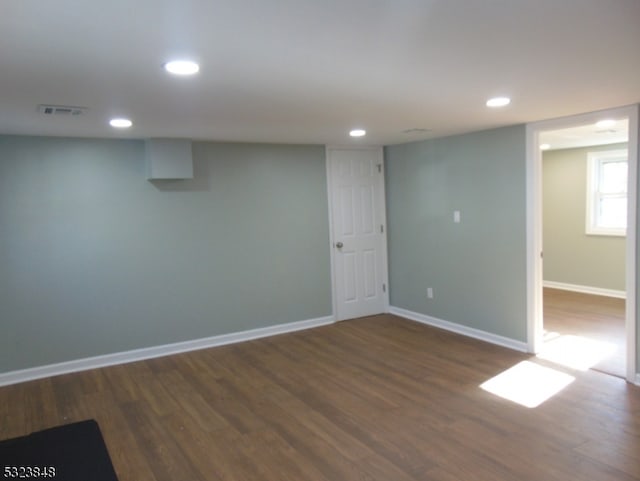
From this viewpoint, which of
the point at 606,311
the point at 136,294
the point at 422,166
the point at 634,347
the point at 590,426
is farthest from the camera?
the point at 606,311

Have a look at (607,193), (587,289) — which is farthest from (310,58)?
(587,289)

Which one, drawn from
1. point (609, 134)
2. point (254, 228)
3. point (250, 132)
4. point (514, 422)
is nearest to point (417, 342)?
point (514, 422)

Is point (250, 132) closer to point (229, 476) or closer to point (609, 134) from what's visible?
point (229, 476)

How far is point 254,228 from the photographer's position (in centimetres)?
504

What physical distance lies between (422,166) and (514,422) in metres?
3.08

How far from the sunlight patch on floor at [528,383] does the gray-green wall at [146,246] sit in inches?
91.2

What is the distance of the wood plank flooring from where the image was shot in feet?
8.56

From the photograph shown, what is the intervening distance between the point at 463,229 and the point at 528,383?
1.75 meters

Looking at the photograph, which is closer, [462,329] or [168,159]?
[168,159]

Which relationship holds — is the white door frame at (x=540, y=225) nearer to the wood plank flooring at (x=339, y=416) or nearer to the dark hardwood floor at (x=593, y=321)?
the wood plank flooring at (x=339, y=416)

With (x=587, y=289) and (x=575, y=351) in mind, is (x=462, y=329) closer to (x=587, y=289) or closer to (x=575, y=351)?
(x=575, y=351)

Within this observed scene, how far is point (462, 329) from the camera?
4.98 meters

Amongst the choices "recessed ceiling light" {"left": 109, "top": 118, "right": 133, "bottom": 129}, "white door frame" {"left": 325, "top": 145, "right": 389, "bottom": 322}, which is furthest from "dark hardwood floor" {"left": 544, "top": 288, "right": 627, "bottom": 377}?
"recessed ceiling light" {"left": 109, "top": 118, "right": 133, "bottom": 129}

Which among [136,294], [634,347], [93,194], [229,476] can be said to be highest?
[93,194]
